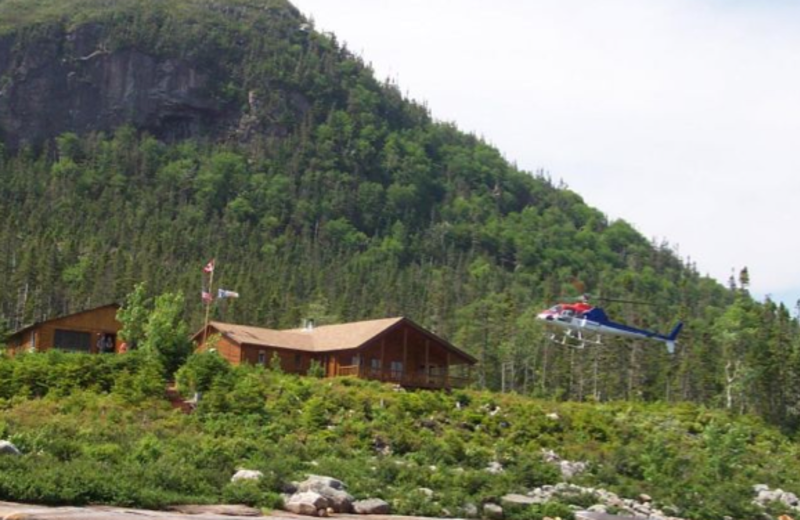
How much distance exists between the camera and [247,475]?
88.4 ft

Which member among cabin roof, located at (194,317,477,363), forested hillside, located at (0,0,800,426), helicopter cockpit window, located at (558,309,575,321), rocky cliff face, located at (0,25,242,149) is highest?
rocky cliff face, located at (0,25,242,149)

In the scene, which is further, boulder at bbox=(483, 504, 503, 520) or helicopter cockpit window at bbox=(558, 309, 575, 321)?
helicopter cockpit window at bbox=(558, 309, 575, 321)

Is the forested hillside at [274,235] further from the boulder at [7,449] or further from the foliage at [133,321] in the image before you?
the boulder at [7,449]

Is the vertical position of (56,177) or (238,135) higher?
(238,135)

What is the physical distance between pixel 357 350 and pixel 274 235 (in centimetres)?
10796

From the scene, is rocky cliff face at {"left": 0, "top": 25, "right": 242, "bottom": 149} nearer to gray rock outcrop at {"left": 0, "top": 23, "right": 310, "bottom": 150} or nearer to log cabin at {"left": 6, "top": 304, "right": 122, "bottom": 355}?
gray rock outcrop at {"left": 0, "top": 23, "right": 310, "bottom": 150}

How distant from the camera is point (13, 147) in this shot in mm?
171875

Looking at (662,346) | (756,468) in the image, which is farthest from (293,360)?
(662,346)

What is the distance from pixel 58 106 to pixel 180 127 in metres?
20.0

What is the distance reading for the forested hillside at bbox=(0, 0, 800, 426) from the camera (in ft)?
250

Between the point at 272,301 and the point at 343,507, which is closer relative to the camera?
the point at 343,507

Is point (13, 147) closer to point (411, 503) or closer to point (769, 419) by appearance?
point (769, 419)

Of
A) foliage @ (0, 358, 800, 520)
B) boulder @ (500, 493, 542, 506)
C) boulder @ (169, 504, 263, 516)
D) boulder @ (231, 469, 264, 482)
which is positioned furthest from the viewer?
boulder @ (500, 493, 542, 506)

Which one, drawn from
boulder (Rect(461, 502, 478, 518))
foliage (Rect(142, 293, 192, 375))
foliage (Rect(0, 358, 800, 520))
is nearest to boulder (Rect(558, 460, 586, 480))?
foliage (Rect(0, 358, 800, 520))
